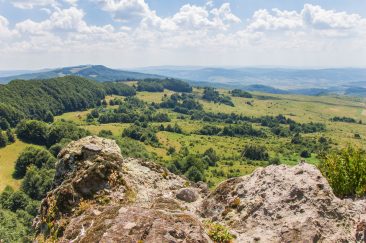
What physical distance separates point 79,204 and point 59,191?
4.84 feet

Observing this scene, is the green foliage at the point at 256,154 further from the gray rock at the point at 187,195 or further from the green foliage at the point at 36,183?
the gray rock at the point at 187,195

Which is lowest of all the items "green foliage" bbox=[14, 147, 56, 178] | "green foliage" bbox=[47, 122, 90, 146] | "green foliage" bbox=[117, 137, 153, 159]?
"green foliage" bbox=[117, 137, 153, 159]

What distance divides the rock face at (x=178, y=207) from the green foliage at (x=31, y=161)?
12181 cm

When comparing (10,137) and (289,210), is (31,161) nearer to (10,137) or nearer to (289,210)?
(10,137)

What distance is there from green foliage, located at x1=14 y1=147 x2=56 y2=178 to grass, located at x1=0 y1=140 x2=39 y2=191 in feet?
9.82

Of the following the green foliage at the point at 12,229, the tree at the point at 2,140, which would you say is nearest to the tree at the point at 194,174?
the green foliage at the point at 12,229

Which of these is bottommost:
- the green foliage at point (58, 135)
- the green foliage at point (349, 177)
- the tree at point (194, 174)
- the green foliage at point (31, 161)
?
the tree at point (194, 174)

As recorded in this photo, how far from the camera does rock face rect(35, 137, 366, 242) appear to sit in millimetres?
12320

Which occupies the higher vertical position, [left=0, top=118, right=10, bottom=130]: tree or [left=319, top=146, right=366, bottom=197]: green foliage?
[left=319, top=146, right=366, bottom=197]: green foliage

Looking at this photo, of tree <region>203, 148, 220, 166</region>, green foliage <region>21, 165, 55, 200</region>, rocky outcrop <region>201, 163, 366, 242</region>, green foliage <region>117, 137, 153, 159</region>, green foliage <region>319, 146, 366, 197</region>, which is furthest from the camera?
tree <region>203, 148, 220, 166</region>

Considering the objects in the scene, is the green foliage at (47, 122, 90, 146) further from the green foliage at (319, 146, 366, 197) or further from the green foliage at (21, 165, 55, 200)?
the green foliage at (319, 146, 366, 197)

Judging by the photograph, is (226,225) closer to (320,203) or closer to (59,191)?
(320,203)

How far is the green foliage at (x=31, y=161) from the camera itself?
440 ft

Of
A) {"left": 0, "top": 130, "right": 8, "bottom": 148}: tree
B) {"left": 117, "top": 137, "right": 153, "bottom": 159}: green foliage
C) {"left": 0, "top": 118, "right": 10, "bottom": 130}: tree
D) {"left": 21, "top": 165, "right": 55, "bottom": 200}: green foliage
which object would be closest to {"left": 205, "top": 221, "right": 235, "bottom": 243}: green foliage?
{"left": 21, "top": 165, "right": 55, "bottom": 200}: green foliage
